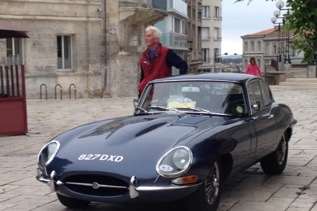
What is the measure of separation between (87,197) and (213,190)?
4.12ft

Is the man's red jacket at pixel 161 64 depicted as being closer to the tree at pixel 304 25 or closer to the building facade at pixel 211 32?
the tree at pixel 304 25

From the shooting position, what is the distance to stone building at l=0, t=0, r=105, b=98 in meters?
29.9

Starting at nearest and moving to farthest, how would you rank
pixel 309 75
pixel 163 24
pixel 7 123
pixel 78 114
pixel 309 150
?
pixel 309 150 → pixel 7 123 → pixel 78 114 → pixel 309 75 → pixel 163 24

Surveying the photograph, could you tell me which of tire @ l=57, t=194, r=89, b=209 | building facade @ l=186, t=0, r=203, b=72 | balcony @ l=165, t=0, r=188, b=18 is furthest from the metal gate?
building facade @ l=186, t=0, r=203, b=72

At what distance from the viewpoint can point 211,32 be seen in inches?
4417

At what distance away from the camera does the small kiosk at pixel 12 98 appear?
13.7 meters

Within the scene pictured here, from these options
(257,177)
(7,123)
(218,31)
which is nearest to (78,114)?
(7,123)

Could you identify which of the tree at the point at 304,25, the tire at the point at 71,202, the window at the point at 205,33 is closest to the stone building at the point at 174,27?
the window at the point at 205,33

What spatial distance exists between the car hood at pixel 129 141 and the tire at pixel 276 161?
169cm

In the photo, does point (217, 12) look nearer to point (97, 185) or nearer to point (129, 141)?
point (129, 141)

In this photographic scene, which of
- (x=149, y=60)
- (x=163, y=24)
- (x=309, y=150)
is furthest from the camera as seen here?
(x=163, y=24)

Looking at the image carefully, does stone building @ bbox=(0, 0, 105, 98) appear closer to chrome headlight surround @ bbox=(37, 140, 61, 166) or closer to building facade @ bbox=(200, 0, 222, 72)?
chrome headlight surround @ bbox=(37, 140, 61, 166)

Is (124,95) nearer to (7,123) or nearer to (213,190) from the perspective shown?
(7,123)

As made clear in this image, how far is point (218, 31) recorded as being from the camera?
115m
